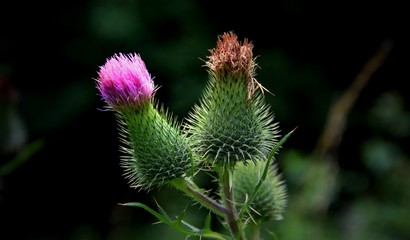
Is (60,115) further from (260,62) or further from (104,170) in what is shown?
(260,62)

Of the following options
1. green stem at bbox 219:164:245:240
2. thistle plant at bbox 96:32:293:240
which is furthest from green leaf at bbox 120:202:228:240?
thistle plant at bbox 96:32:293:240

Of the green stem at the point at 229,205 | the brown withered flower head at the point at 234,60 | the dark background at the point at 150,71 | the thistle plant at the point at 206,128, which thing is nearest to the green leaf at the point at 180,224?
the green stem at the point at 229,205

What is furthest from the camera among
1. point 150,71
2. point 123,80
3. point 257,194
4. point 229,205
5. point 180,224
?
point 150,71

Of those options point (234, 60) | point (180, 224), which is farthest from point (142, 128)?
point (180, 224)

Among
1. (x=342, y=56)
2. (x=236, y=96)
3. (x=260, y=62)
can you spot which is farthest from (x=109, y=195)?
(x=236, y=96)

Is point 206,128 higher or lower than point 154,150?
higher

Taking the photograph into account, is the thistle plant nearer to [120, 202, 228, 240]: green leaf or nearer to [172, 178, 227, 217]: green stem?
[172, 178, 227, 217]: green stem

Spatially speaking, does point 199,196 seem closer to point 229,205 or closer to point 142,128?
point 229,205
